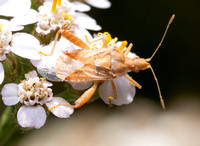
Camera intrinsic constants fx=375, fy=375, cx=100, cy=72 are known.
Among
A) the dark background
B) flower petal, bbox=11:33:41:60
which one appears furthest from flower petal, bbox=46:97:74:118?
the dark background

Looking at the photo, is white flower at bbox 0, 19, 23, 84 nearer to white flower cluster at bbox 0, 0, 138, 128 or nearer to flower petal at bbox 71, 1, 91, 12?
white flower cluster at bbox 0, 0, 138, 128

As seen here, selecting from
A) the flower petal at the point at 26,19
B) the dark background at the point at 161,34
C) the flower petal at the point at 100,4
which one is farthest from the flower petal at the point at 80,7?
the dark background at the point at 161,34

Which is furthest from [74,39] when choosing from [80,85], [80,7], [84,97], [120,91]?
[80,7]

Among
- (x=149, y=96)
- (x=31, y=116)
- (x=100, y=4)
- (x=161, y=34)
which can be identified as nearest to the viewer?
(x=31, y=116)

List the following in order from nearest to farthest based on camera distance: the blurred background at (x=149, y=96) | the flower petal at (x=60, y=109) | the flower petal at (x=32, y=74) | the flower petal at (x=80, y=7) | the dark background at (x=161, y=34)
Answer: the flower petal at (x=60, y=109), the flower petal at (x=32, y=74), the flower petal at (x=80, y=7), the blurred background at (x=149, y=96), the dark background at (x=161, y=34)

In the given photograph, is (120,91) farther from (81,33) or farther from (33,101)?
(33,101)

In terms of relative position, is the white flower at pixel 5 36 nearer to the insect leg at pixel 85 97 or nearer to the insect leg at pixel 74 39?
the insect leg at pixel 74 39
